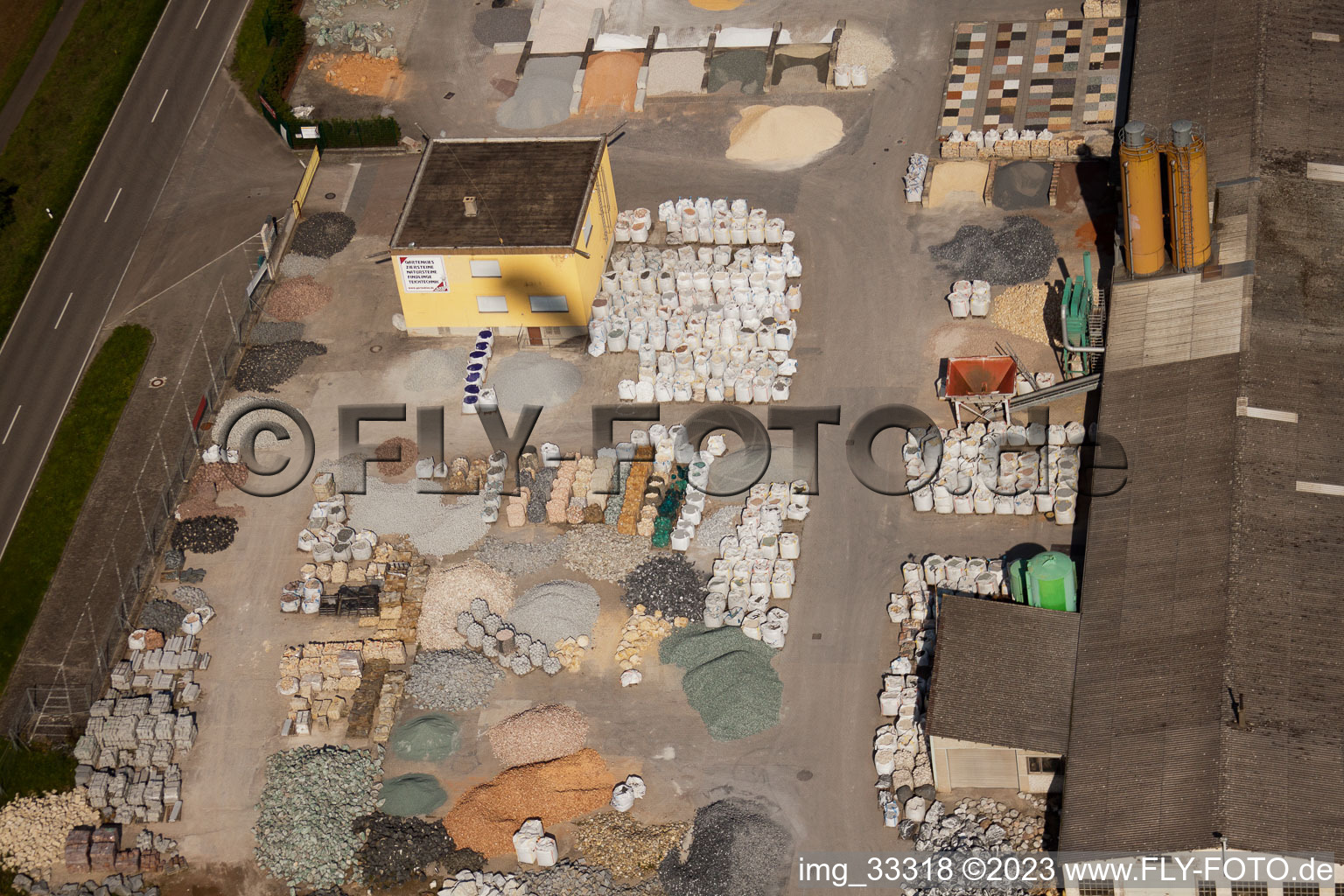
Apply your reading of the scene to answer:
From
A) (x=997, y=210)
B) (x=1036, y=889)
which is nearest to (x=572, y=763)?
(x=1036, y=889)

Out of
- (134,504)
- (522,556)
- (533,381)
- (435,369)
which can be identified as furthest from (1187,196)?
(134,504)

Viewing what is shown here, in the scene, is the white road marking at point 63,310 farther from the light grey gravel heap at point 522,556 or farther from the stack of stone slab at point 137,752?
the light grey gravel heap at point 522,556

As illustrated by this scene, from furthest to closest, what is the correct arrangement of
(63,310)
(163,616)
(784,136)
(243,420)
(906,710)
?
(784,136), (63,310), (243,420), (163,616), (906,710)

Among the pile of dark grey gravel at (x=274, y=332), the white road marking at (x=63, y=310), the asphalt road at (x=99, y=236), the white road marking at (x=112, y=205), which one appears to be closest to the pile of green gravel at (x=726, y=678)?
the pile of dark grey gravel at (x=274, y=332)

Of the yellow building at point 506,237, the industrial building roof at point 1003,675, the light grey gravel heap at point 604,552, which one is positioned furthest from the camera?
the yellow building at point 506,237

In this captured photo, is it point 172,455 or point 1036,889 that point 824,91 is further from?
point 1036,889

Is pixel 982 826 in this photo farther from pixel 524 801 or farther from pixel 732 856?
pixel 524 801

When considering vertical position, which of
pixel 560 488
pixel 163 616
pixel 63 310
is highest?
pixel 63 310
